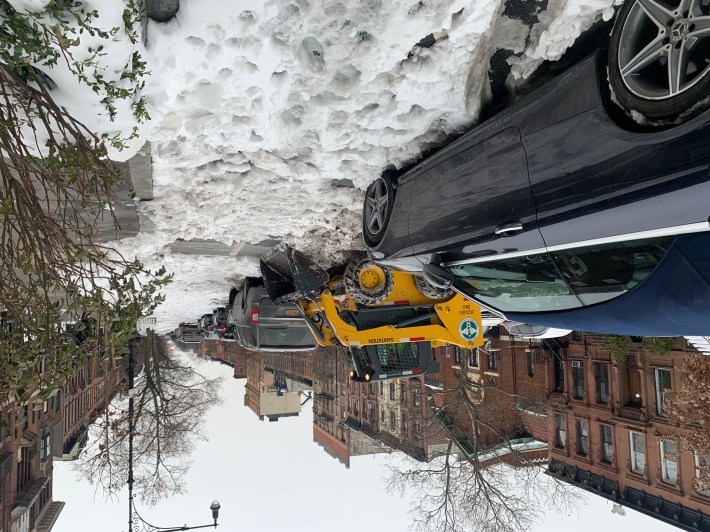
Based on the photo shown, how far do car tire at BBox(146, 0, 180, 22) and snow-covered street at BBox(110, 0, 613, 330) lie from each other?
0.22 feet

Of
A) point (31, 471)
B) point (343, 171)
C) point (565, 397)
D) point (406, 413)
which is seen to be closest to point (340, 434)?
point (406, 413)

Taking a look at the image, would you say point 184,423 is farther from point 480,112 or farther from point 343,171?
point 480,112

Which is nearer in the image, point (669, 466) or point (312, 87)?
point (312, 87)

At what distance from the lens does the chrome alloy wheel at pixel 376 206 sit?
248 inches

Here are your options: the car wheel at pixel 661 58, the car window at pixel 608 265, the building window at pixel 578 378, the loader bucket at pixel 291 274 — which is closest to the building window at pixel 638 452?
the building window at pixel 578 378

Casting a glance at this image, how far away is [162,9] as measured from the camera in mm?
4184

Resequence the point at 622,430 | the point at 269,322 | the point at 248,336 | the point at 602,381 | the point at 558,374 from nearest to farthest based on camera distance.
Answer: the point at 269,322 → the point at 248,336 → the point at 622,430 → the point at 602,381 → the point at 558,374

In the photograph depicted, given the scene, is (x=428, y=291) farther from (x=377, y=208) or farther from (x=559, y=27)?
(x=559, y=27)

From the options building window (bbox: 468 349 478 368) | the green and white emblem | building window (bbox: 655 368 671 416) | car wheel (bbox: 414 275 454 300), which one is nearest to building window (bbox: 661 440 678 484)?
building window (bbox: 655 368 671 416)

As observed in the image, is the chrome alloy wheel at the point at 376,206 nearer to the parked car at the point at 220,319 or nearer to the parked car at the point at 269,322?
the parked car at the point at 269,322

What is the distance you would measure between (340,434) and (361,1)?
136 ft

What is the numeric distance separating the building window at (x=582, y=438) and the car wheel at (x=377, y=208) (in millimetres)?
15502

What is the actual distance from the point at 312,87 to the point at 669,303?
12.5 ft

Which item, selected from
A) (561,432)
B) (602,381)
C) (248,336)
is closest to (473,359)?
(561,432)
